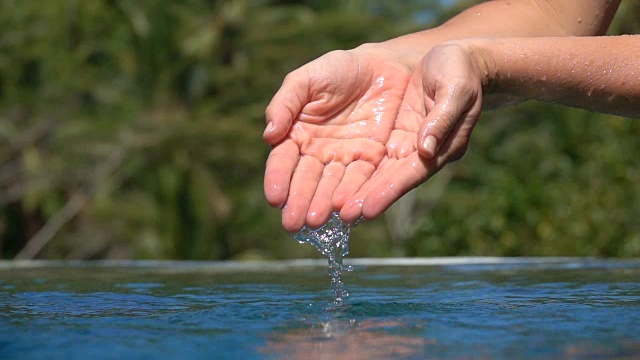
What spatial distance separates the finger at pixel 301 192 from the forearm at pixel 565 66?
560 millimetres

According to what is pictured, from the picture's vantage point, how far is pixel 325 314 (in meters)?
2.74

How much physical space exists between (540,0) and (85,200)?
381 inches

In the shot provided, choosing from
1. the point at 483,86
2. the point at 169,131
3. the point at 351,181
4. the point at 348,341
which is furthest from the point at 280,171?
the point at 169,131

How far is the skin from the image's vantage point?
113 inches

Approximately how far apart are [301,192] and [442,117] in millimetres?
430

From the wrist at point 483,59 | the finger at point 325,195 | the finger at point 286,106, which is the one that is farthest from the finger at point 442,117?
the finger at point 286,106

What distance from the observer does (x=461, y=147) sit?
3020 mm

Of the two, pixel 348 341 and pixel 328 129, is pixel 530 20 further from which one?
pixel 348 341

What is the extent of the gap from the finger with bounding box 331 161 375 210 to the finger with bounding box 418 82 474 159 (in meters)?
0.23

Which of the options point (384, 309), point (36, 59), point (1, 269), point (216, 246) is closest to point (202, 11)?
point (36, 59)

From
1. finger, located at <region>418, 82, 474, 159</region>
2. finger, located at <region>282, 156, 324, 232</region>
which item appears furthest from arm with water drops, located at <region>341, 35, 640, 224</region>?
finger, located at <region>282, 156, 324, 232</region>

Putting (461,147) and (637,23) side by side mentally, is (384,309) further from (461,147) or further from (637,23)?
(637,23)

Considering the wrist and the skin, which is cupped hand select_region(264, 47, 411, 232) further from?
the wrist

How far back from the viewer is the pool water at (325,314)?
83.3 inches
